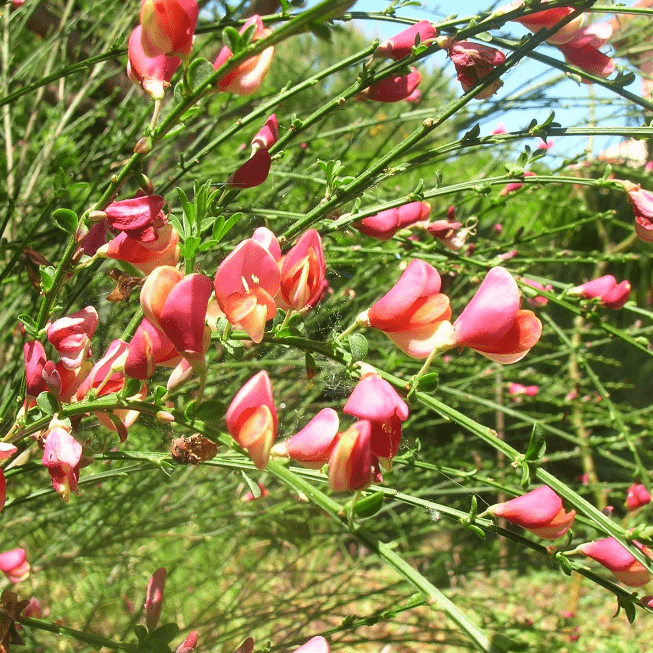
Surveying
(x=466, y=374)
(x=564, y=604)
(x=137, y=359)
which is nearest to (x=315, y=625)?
(x=564, y=604)

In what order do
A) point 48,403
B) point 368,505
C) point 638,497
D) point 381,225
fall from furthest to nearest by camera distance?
point 638,497 → point 381,225 → point 48,403 → point 368,505

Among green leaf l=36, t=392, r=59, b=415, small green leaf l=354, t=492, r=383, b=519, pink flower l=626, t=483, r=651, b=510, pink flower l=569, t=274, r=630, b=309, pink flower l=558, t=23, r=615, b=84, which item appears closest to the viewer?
small green leaf l=354, t=492, r=383, b=519

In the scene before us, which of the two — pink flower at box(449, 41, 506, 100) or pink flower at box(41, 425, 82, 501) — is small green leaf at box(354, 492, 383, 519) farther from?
pink flower at box(449, 41, 506, 100)

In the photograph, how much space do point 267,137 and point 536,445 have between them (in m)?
0.34

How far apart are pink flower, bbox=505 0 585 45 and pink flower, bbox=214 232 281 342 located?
0.31 m

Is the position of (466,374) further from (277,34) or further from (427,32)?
Result: (277,34)

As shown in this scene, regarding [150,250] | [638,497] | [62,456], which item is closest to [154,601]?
[62,456]

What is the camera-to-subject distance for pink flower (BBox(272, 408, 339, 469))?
0.44m

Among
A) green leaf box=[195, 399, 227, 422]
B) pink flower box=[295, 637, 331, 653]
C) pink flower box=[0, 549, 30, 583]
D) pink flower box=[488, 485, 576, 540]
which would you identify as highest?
green leaf box=[195, 399, 227, 422]

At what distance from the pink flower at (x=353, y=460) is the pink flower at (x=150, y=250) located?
195mm

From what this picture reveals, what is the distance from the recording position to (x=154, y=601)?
2.10 ft

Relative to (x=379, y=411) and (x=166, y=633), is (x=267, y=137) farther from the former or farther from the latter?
(x=166, y=633)

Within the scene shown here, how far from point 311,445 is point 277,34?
0.24 m

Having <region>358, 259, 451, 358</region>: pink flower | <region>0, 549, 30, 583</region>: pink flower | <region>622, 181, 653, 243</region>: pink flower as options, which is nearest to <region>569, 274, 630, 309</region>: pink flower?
<region>622, 181, 653, 243</region>: pink flower
